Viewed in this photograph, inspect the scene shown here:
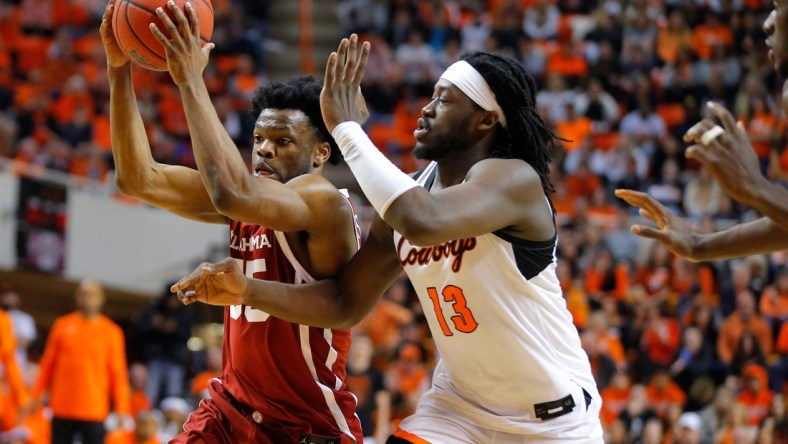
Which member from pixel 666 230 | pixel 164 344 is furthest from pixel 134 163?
pixel 164 344

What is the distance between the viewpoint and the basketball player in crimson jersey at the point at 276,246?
482 centimetres

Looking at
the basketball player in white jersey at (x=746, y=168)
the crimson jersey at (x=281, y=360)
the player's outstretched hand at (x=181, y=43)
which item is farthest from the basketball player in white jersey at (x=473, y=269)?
the basketball player in white jersey at (x=746, y=168)

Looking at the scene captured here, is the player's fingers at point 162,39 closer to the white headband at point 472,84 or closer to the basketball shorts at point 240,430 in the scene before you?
the white headband at point 472,84

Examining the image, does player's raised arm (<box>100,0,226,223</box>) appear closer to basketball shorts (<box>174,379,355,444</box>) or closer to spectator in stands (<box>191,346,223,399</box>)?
basketball shorts (<box>174,379,355,444</box>)

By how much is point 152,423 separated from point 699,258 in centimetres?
719

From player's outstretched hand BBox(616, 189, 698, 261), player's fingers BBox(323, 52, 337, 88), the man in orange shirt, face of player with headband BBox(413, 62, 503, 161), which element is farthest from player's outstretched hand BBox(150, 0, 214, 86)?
the man in orange shirt

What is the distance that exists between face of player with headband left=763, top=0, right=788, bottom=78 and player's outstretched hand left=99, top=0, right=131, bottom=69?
260cm

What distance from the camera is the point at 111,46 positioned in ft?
16.8

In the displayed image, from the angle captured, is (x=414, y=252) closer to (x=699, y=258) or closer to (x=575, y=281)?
(x=699, y=258)

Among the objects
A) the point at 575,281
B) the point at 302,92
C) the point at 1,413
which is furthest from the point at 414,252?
the point at 575,281

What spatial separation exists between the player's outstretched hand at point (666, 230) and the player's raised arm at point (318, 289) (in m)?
1.04

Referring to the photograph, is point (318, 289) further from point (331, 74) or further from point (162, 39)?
point (162, 39)

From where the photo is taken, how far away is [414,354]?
12719 mm

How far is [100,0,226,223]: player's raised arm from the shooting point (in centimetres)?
519
